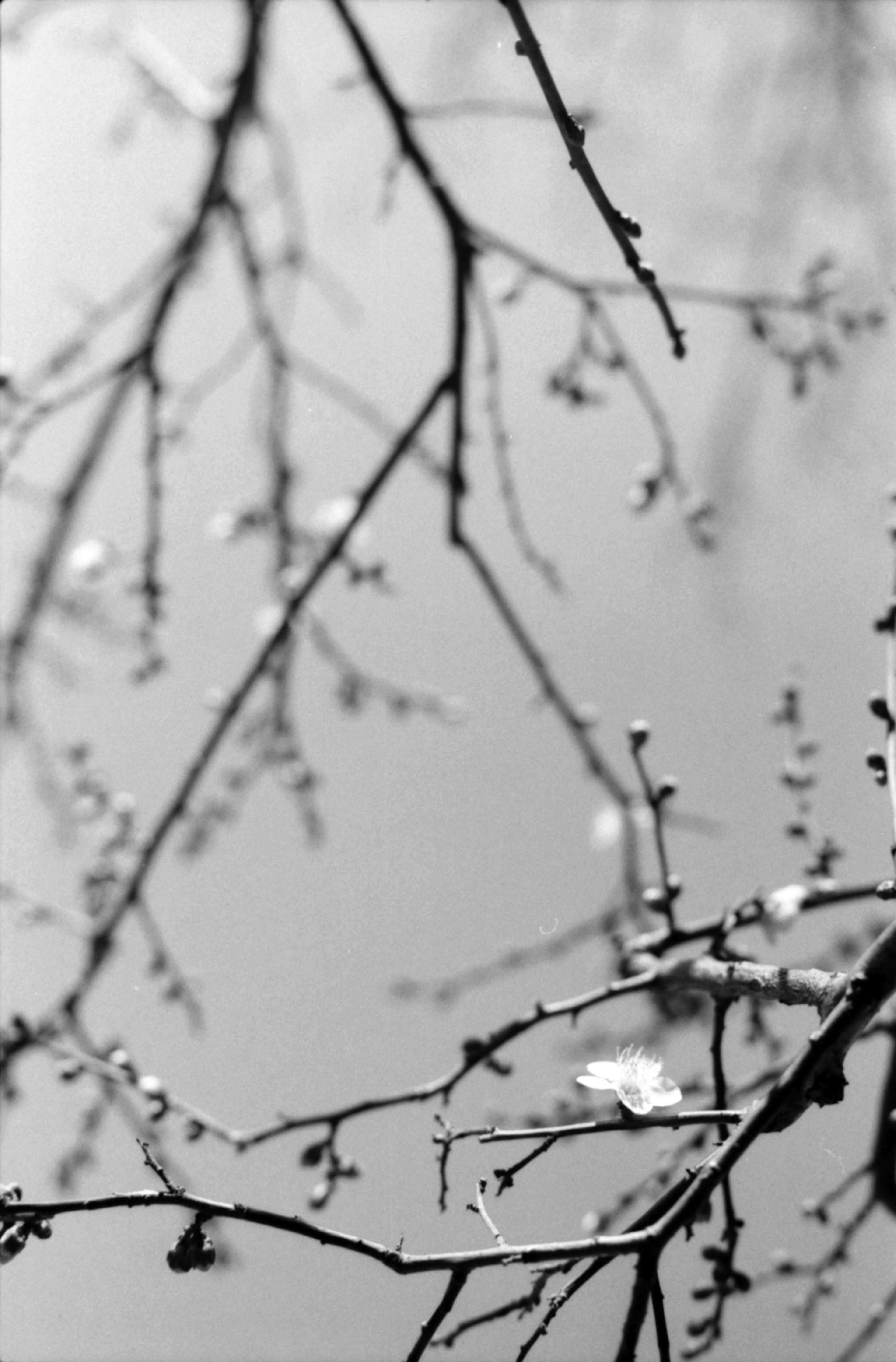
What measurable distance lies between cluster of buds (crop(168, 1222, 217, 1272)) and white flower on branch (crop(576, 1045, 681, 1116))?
1.20 ft

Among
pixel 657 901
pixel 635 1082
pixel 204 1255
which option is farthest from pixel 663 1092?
pixel 204 1255

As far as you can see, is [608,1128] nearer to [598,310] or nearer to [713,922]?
[713,922]

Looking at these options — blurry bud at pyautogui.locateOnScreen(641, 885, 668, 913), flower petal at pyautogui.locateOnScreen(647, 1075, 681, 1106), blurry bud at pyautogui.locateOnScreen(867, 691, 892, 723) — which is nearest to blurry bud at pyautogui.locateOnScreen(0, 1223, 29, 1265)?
flower petal at pyautogui.locateOnScreen(647, 1075, 681, 1106)

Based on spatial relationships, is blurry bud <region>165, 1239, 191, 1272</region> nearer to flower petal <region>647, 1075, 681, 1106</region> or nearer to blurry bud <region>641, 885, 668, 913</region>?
flower petal <region>647, 1075, 681, 1106</region>

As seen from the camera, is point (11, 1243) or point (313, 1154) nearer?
point (11, 1243)

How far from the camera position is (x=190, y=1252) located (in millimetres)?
893

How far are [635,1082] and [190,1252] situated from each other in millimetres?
519

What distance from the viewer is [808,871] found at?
1.77 metres

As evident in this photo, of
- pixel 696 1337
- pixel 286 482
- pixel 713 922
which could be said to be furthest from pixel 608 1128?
pixel 286 482

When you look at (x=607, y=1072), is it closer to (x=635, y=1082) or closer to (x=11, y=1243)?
(x=635, y=1082)

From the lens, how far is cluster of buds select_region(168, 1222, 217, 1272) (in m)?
0.89

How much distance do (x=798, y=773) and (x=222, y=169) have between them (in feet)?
5.37

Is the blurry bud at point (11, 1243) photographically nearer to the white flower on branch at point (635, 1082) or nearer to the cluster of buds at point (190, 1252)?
the cluster of buds at point (190, 1252)

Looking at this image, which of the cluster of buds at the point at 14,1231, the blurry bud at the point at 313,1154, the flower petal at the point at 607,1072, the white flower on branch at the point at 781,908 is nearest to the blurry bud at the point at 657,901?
the white flower on branch at the point at 781,908
